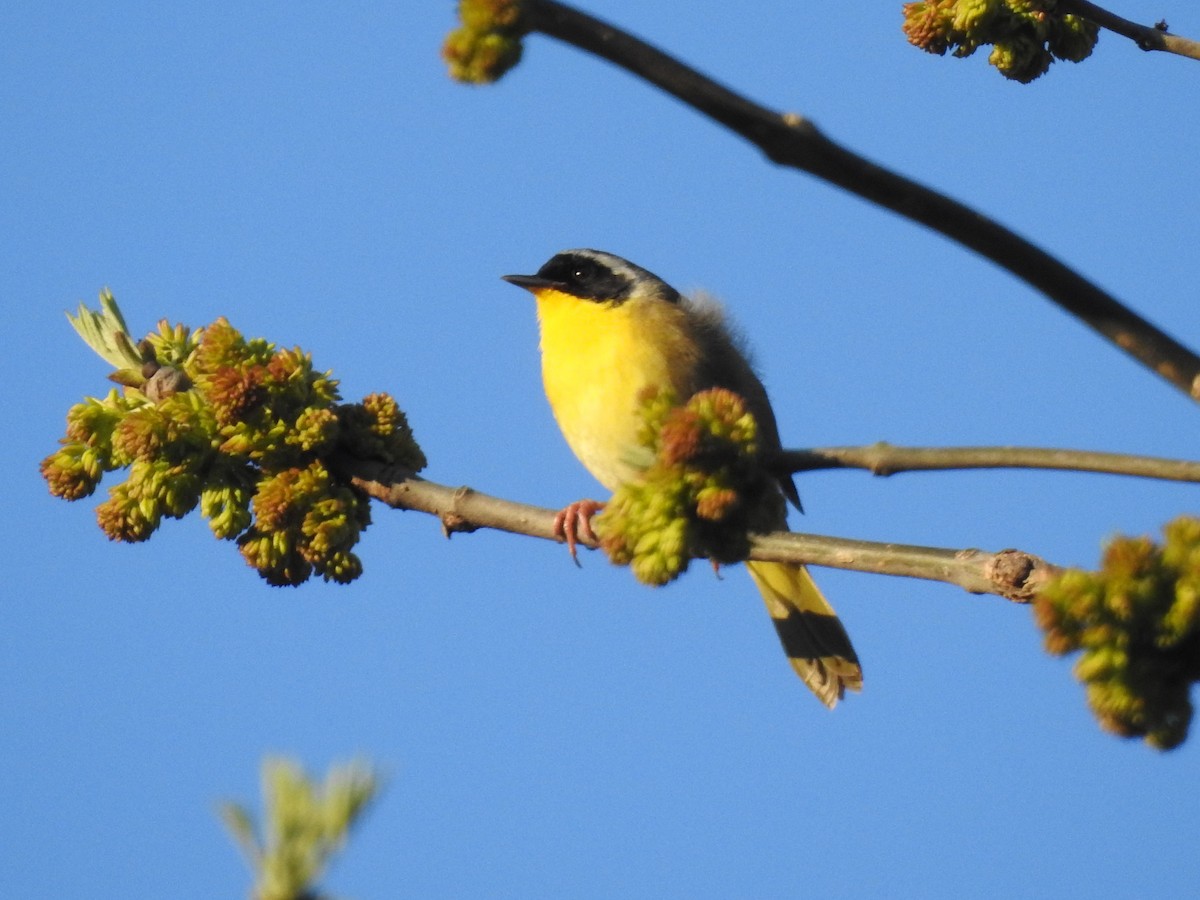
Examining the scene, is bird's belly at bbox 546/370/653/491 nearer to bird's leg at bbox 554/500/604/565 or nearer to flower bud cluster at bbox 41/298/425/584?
bird's leg at bbox 554/500/604/565

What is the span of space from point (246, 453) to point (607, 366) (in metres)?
2.60

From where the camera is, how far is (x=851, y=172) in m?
1.32

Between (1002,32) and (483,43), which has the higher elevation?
(1002,32)

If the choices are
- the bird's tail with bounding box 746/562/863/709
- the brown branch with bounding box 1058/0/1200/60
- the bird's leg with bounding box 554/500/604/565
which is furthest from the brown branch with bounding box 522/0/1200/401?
the bird's tail with bounding box 746/562/863/709

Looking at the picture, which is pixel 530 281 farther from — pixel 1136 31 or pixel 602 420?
pixel 1136 31

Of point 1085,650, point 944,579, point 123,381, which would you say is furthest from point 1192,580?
point 123,381

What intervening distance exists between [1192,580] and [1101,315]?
0.48 meters

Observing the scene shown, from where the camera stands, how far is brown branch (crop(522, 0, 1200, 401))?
4.24 feet

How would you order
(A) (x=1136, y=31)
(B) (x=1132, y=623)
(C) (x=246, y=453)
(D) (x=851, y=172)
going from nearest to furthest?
1. (D) (x=851, y=172)
2. (B) (x=1132, y=623)
3. (A) (x=1136, y=31)
4. (C) (x=246, y=453)

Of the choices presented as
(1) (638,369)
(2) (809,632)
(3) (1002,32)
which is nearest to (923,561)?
(3) (1002,32)

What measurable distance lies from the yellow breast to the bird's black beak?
0.19 meters

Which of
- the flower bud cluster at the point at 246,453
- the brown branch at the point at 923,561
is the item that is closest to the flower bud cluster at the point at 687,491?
the brown branch at the point at 923,561

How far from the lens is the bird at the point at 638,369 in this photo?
5.86m

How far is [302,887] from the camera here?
3.96 feet
